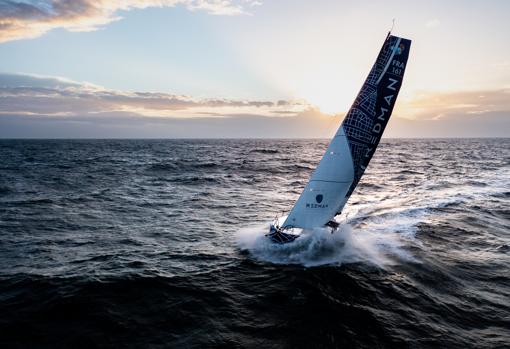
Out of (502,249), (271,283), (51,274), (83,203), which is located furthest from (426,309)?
(83,203)

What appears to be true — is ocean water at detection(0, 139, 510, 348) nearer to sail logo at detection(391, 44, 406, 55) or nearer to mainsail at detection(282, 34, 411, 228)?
Answer: mainsail at detection(282, 34, 411, 228)

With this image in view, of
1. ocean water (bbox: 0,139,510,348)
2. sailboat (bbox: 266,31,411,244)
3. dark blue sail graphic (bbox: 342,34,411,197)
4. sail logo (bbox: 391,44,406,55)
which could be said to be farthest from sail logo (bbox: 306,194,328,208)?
sail logo (bbox: 391,44,406,55)

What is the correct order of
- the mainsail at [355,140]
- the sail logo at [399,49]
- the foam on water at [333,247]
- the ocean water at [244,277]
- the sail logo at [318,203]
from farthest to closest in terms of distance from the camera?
the sail logo at [318,203], the foam on water at [333,247], the mainsail at [355,140], the sail logo at [399,49], the ocean water at [244,277]

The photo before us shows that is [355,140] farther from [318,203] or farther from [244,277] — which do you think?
[244,277]

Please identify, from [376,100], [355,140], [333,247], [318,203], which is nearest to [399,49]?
[376,100]

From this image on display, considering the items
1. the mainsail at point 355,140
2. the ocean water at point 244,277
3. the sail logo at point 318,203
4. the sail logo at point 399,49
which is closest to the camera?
the ocean water at point 244,277

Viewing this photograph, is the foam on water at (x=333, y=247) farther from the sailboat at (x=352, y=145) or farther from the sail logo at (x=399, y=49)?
the sail logo at (x=399, y=49)

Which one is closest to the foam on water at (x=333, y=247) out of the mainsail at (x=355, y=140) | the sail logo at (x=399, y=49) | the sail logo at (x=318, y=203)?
the mainsail at (x=355, y=140)
